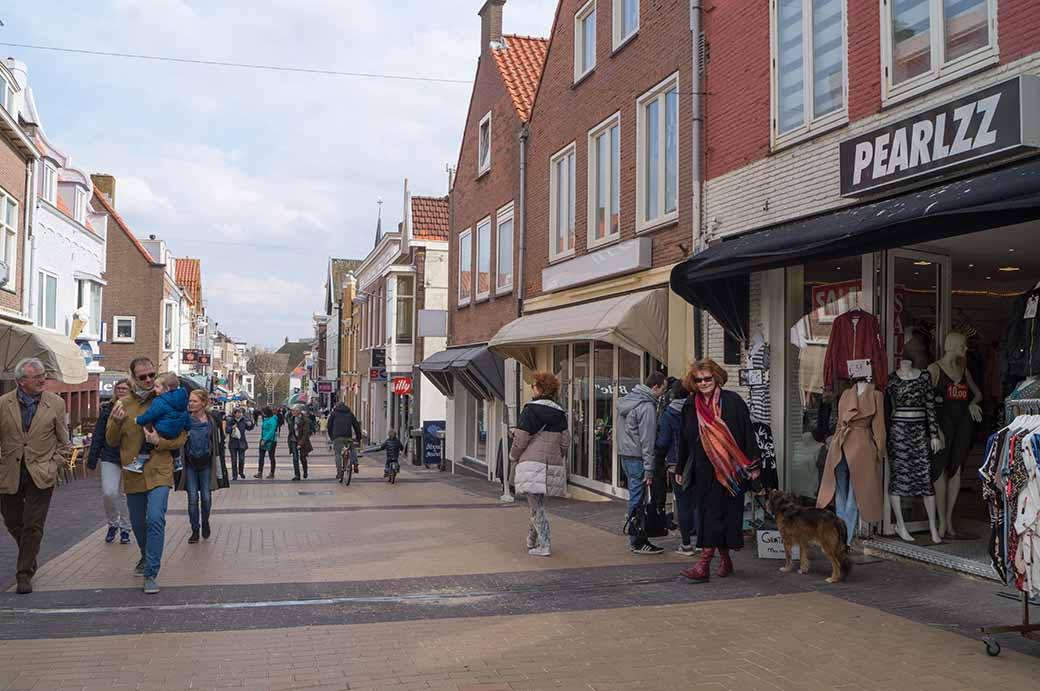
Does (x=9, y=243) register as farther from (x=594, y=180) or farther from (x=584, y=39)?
(x=594, y=180)

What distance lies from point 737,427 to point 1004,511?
2.39m

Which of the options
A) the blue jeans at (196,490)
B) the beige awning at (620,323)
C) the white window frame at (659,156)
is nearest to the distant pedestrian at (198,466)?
the blue jeans at (196,490)

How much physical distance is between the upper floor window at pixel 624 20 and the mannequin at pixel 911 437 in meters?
7.57

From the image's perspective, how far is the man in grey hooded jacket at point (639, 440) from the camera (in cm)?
884

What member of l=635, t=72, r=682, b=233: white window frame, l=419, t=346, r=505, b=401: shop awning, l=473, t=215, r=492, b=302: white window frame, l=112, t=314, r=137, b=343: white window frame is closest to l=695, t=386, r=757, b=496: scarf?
l=635, t=72, r=682, b=233: white window frame

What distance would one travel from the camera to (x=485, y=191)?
20844 millimetres

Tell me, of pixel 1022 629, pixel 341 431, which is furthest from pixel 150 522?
pixel 341 431

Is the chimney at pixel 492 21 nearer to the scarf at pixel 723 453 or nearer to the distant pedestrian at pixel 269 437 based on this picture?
the distant pedestrian at pixel 269 437

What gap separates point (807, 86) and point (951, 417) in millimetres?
3558

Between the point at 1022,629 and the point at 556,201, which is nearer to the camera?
the point at 1022,629

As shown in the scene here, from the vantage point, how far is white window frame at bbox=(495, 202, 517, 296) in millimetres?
18892

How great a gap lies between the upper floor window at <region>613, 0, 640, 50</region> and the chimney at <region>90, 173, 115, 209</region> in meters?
39.9

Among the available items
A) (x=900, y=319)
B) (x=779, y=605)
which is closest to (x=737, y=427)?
(x=779, y=605)

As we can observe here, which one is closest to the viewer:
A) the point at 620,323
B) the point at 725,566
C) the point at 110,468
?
the point at 725,566
